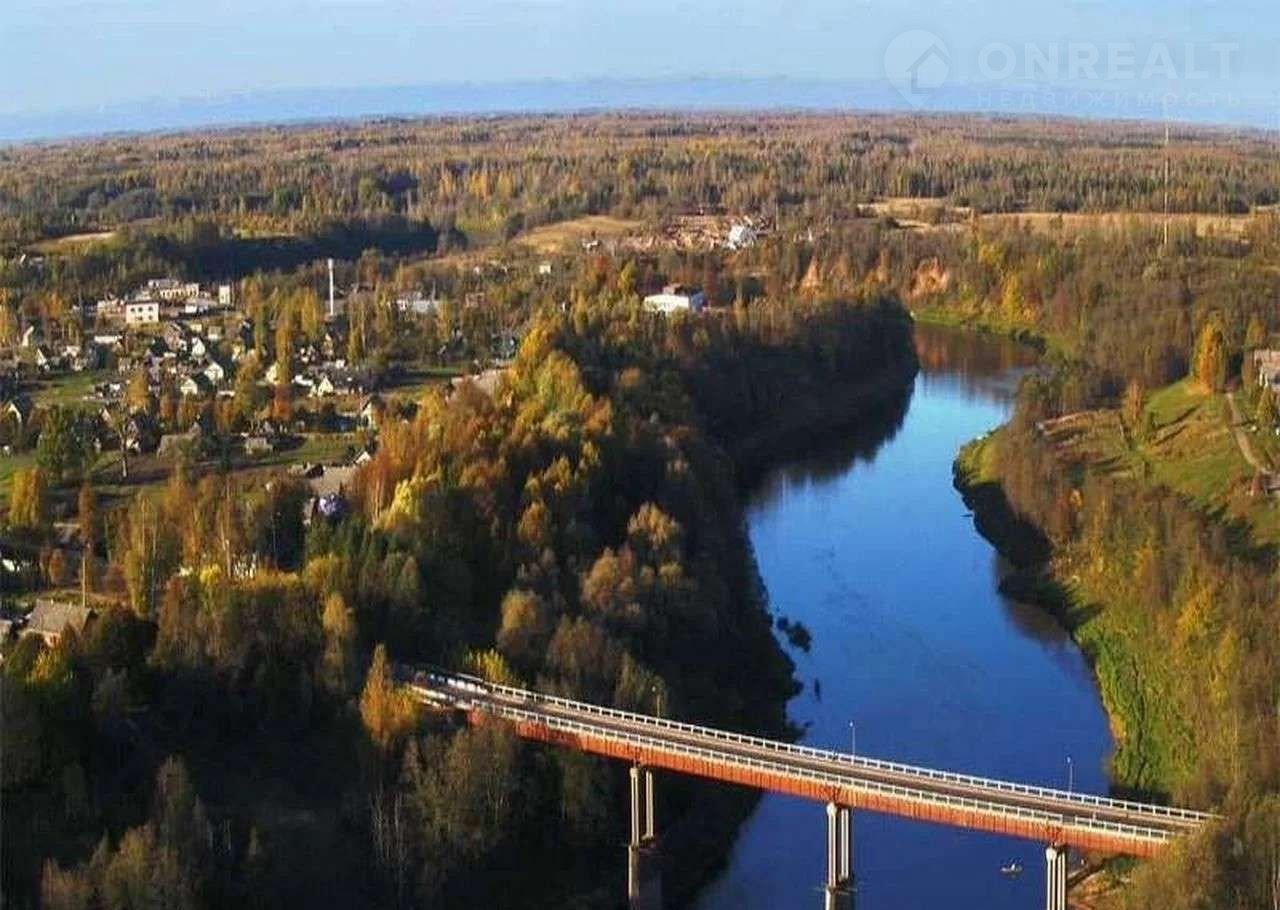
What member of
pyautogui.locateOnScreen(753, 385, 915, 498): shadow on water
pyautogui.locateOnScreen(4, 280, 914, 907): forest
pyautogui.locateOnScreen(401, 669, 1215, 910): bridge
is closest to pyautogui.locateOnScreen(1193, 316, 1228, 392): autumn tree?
pyautogui.locateOnScreen(753, 385, 915, 498): shadow on water

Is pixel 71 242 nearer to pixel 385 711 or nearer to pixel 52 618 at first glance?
pixel 52 618

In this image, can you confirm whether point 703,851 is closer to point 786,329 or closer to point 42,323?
point 786,329

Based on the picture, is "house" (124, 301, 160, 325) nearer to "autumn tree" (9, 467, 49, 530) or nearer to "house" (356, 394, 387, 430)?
"house" (356, 394, 387, 430)

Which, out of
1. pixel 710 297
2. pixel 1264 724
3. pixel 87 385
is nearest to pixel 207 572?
pixel 1264 724

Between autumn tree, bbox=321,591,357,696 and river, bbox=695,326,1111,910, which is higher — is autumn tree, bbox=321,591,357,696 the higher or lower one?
the higher one

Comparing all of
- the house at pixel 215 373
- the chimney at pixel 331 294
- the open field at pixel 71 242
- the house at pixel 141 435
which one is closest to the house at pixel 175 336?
the house at pixel 215 373

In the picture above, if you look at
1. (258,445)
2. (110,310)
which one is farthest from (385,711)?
(110,310)

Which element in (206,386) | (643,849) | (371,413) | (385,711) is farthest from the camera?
(206,386)
